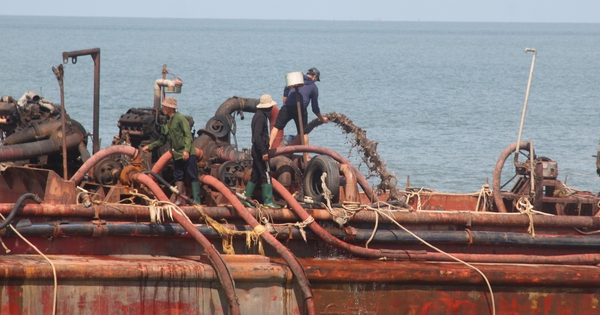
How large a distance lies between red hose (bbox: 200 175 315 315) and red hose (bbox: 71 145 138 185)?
46.2 inches

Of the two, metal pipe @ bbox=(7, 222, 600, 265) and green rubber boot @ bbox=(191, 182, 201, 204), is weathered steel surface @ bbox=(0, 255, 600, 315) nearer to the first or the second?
metal pipe @ bbox=(7, 222, 600, 265)

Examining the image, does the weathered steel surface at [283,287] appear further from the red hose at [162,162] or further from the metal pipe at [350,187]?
the red hose at [162,162]

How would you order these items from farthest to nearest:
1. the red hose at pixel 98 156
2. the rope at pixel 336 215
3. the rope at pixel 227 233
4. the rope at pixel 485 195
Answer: the rope at pixel 485 195 < the red hose at pixel 98 156 < the rope at pixel 336 215 < the rope at pixel 227 233

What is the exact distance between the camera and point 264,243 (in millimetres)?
9898

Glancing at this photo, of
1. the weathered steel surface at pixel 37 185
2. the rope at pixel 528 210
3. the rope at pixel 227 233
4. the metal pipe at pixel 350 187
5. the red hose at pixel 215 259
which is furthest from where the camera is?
the metal pipe at pixel 350 187

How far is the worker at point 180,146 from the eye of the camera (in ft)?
33.1

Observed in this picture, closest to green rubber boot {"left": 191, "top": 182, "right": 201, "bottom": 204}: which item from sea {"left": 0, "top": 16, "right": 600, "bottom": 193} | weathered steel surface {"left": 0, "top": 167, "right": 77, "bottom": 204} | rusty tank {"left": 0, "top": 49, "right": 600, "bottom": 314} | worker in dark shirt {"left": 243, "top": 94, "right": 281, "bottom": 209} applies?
rusty tank {"left": 0, "top": 49, "right": 600, "bottom": 314}

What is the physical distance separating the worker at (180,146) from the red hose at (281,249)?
0.95ft

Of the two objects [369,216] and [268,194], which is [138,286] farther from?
[369,216]

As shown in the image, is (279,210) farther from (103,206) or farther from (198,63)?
(198,63)

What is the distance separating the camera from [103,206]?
9.55m

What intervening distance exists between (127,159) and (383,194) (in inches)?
139

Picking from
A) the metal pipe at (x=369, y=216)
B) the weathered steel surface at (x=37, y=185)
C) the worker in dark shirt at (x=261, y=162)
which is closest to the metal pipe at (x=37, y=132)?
the weathered steel surface at (x=37, y=185)

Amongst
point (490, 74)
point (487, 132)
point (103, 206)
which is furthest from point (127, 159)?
point (490, 74)
